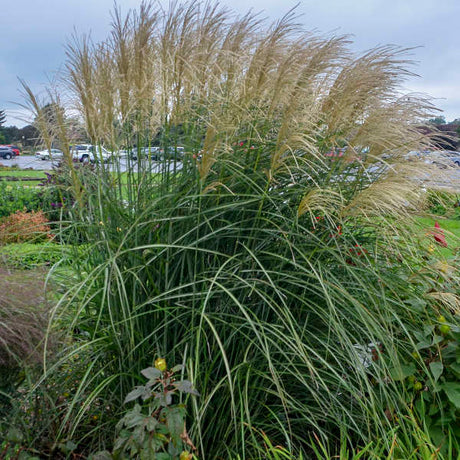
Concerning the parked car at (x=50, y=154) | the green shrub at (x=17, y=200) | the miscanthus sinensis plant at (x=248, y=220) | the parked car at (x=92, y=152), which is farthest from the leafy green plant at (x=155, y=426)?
the green shrub at (x=17, y=200)

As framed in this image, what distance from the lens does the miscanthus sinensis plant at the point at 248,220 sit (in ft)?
7.86

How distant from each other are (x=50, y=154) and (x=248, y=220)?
1.34m

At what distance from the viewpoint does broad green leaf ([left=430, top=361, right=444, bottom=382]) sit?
2436 mm

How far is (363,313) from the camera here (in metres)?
2.31

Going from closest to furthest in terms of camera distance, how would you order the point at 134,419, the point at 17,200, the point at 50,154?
the point at 134,419, the point at 50,154, the point at 17,200

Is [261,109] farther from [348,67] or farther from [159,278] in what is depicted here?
[159,278]

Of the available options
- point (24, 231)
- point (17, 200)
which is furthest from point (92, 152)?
point (17, 200)

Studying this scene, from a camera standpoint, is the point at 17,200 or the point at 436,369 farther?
the point at 17,200

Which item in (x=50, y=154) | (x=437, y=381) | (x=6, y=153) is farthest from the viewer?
(x=6, y=153)

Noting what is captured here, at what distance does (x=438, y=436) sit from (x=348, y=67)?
2032mm

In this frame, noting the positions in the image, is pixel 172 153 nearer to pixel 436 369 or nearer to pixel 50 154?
pixel 50 154

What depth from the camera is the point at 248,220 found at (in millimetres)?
2592

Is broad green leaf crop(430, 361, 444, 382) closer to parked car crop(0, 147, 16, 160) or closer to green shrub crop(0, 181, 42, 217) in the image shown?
green shrub crop(0, 181, 42, 217)

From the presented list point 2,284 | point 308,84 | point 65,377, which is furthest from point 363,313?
point 2,284
